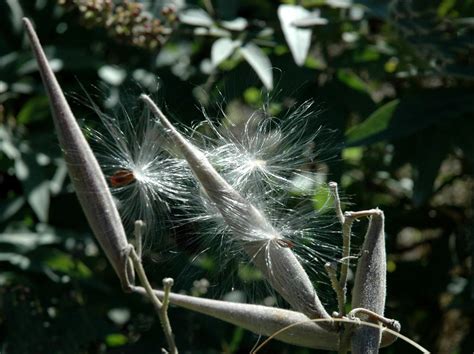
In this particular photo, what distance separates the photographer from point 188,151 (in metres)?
0.90

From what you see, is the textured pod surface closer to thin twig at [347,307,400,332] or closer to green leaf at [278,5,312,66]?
thin twig at [347,307,400,332]

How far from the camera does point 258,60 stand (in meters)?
2.00

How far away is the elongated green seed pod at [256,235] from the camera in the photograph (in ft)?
2.88

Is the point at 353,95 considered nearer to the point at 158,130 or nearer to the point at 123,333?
the point at 123,333

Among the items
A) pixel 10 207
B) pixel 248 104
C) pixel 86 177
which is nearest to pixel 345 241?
pixel 86 177

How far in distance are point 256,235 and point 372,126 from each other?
1076 mm

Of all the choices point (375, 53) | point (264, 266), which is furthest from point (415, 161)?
point (264, 266)

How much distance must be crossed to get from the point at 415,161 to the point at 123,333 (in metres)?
0.75

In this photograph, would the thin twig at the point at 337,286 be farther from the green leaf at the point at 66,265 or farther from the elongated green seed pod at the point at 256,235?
the green leaf at the point at 66,265

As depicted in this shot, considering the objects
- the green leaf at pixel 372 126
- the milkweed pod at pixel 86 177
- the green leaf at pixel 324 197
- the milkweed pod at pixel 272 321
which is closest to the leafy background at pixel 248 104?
the green leaf at pixel 372 126

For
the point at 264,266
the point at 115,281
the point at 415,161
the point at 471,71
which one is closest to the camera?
the point at 264,266

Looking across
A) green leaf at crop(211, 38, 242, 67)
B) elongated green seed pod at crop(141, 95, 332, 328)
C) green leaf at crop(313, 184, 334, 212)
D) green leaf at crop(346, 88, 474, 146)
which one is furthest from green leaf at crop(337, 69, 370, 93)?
elongated green seed pod at crop(141, 95, 332, 328)

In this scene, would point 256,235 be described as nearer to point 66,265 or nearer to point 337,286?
point 337,286

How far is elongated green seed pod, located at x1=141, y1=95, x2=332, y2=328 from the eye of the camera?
0.88 metres
